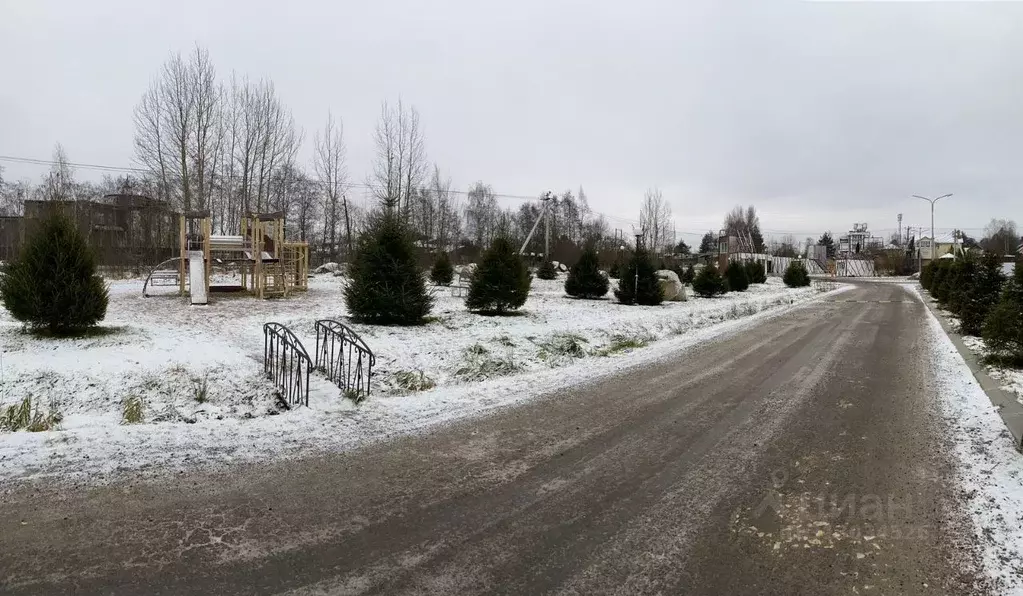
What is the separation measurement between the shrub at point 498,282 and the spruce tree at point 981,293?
1111cm

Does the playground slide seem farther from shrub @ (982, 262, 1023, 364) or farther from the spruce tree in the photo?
the spruce tree

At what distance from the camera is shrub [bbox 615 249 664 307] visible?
68.2 feet

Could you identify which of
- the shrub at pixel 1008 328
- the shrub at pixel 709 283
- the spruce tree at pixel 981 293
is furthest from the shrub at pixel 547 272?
the shrub at pixel 1008 328

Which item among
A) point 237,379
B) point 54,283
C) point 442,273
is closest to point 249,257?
point 442,273

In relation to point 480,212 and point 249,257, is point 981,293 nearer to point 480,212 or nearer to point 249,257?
point 249,257

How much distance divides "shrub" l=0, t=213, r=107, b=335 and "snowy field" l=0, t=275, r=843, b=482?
41 centimetres

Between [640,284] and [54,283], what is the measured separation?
1744 cm

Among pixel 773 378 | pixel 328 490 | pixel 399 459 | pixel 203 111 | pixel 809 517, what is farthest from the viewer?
pixel 203 111

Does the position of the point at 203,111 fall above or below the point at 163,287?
above

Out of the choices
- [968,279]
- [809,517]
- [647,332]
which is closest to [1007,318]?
[647,332]

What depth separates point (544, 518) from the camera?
3.54 m

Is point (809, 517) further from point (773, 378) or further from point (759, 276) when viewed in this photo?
point (759, 276)

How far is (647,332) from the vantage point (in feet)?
44.4

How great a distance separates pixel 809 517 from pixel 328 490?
11.2ft
